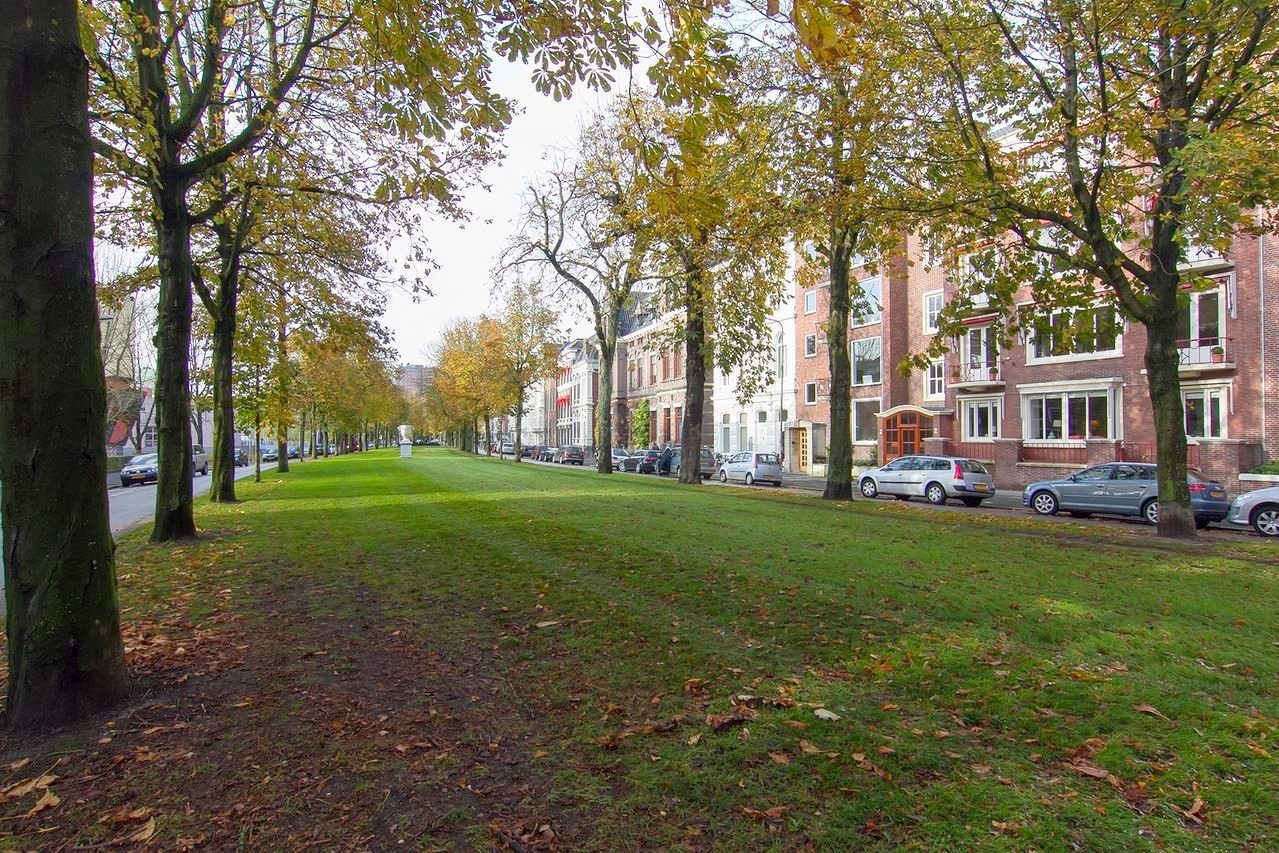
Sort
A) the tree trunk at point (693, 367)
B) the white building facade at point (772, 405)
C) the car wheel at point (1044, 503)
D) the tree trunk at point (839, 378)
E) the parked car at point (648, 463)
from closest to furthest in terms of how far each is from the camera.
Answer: the tree trunk at point (839, 378), the car wheel at point (1044, 503), the tree trunk at point (693, 367), the parked car at point (648, 463), the white building facade at point (772, 405)

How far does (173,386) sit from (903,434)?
3258cm

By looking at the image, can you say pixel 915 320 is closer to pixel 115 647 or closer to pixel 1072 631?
pixel 1072 631

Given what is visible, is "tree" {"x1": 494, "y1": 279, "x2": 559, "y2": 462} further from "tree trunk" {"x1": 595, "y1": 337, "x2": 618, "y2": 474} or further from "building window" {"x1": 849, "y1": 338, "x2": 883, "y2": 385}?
"building window" {"x1": 849, "y1": 338, "x2": 883, "y2": 385}

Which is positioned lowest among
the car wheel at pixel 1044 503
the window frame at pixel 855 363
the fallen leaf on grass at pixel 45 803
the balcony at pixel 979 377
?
the car wheel at pixel 1044 503

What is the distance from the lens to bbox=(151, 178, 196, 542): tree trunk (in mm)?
10703

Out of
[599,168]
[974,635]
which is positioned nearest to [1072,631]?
[974,635]

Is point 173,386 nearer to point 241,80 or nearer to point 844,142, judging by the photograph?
point 241,80

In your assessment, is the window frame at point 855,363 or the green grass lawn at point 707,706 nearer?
the green grass lawn at point 707,706

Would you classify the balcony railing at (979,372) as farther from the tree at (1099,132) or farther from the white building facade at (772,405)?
the tree at (1099,132)

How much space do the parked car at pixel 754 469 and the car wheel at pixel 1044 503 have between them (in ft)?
41.3

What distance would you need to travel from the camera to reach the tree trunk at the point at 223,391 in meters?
17.3

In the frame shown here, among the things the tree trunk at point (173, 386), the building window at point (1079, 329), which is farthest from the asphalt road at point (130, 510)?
the building window at point (1079, 329)

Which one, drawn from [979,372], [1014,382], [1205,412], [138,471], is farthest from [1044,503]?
[138,471]

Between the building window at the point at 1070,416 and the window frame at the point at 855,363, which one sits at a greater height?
the window frame at the point at 855,363
